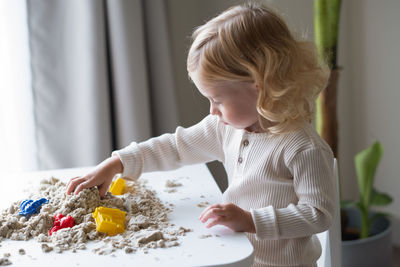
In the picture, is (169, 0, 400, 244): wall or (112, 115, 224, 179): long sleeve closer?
(112, 115, 224, 179): long sleeve

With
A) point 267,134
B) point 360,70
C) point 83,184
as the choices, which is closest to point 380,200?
point 360,70

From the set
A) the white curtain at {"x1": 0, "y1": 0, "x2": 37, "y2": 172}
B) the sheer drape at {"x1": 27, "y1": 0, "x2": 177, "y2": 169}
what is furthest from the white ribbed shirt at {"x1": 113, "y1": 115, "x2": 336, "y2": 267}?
the white curtain at {"x1": 0, "y1": 0, "x2": 37, "y2": 172}

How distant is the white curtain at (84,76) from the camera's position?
172 centimetres

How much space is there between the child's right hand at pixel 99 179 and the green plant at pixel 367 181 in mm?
1034

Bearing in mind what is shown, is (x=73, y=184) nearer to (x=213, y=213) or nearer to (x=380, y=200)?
(x=213, y=213)

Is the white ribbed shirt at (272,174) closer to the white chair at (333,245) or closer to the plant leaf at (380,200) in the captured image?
the white chair at (333,245)

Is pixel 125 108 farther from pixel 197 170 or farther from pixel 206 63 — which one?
pixel 206 63

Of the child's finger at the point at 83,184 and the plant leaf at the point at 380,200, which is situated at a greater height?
the child's finger at the point at 83,184

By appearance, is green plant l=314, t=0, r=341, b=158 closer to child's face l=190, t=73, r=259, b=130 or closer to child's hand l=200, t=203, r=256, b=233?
child's face l=190, t=73, r=259, b=130

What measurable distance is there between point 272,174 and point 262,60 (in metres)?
0.22

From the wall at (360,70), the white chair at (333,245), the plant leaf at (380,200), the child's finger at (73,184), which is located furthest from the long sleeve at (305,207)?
the wall at (360,70)

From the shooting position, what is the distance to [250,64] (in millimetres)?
959

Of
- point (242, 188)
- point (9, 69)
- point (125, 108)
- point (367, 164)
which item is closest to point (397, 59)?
point (367, 164)

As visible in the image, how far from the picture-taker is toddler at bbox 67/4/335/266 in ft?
3.04
